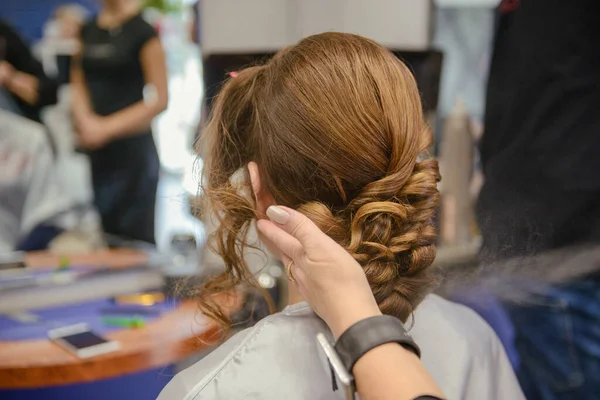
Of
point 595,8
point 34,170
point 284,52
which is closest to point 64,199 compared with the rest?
point 34,170

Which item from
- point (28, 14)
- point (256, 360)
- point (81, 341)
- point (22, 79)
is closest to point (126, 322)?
point (81, 341)

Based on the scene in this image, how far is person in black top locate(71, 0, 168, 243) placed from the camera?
7.62 ft

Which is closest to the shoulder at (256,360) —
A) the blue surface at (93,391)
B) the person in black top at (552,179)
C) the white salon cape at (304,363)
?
the white salon cape at (304,363)

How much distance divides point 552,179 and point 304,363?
0.77 meters

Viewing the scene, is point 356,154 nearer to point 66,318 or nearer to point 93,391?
point 93,391

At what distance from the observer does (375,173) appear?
0.88m

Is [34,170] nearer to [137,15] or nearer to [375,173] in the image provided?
[137,15]

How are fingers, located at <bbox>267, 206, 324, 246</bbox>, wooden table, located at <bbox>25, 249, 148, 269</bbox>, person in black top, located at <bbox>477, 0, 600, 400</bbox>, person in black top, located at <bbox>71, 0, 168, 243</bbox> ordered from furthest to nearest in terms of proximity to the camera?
person in black top, located at <bbox>71, 0, 168, 243</bbox>, wooden table, located at <bbox>25, 249, 148, 269</bbox>, person in black top, located at <bbox>477, 0, 600, 400</bbox>, fingers, located at <bbox>267, 206, 324, 246</bbox>

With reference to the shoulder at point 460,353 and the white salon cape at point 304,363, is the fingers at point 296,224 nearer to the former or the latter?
the white salon cape at point 304,363

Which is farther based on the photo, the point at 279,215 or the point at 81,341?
the point at 81,341

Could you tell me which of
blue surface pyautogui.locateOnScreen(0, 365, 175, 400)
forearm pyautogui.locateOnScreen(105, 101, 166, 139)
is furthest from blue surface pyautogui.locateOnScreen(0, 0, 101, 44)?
blue surface pyautogui.locateOnScreen(0, 365, 175, 400)

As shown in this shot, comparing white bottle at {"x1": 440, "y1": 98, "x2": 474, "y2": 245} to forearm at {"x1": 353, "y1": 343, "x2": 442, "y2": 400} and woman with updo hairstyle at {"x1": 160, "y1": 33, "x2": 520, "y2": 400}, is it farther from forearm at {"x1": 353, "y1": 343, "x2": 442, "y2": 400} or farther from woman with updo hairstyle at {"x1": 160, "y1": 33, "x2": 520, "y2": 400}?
forearm at {"x1": 353, "y1": 343, "x2": 442, "y2": 400}

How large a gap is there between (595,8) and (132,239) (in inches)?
81.6

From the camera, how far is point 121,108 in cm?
238
